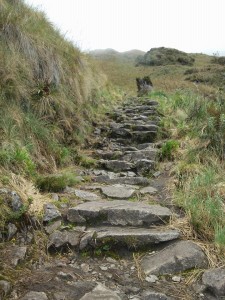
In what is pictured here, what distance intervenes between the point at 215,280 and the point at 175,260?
0.35 m

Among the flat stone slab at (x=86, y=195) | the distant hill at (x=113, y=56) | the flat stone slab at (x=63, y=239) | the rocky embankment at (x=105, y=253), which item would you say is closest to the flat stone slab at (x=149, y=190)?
the rocky embankment at (x=105, y=253)

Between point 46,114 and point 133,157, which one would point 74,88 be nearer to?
point 46,114

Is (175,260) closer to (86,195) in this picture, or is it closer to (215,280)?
(215,280)

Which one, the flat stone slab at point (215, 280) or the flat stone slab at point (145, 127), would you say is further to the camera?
the flat stone slab at point (145, 127)

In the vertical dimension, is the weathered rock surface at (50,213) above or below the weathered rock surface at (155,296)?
above

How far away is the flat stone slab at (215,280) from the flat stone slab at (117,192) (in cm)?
165

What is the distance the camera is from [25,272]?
101 inches

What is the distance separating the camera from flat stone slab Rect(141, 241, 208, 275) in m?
2.74

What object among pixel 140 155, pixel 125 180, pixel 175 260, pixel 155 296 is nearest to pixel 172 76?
pixel 140 155

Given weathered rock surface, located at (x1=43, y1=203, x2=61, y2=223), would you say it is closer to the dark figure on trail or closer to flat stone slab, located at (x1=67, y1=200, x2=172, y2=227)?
flat stone slab, located at (x1=67, y1=200, x2=172, y2=227)

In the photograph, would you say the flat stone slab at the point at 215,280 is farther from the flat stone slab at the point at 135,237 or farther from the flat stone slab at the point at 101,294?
the flat stone slab at the point at 101,294

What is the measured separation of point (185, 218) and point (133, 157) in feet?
9.20

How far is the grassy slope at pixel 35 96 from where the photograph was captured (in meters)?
4.58

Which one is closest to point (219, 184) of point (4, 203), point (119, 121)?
point (4, 203)
